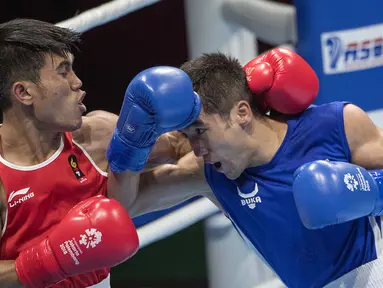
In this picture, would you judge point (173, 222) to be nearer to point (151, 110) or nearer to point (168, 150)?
point (168, 150)

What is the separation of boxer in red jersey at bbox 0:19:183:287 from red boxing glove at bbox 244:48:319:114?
0.36 metres

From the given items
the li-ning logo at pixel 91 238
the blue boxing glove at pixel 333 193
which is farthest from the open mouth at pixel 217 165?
the li-ning logo at pixel 91 238

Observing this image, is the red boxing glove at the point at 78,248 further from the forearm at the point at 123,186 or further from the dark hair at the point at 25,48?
the dark hair at the point at 25,48

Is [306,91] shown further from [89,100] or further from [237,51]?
[89,100]

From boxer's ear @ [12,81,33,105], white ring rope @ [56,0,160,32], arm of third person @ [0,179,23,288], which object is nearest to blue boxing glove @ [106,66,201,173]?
boxer's ear @ [12,81,33,105]

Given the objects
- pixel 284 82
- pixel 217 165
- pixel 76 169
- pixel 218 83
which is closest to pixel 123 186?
pixel 76 169

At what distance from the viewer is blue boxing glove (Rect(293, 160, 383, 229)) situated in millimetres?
1720

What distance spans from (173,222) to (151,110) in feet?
2.43

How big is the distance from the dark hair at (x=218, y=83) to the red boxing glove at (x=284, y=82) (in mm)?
25

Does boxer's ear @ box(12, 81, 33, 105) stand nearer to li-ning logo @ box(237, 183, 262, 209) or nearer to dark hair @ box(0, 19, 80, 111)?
dark hair @ box(0, 19, 80, 111)

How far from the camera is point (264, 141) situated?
1967 mm

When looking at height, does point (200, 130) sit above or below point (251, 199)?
above

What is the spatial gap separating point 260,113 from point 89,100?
2.41 metres

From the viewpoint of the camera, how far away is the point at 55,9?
13.1 ft
